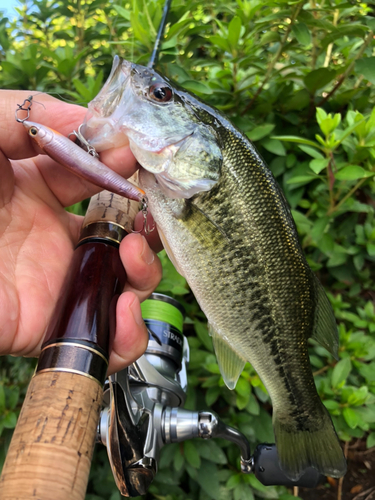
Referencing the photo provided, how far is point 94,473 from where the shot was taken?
4.60 feet

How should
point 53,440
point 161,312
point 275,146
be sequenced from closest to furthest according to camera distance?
point 53,440 → point 161,312 → point 275,146

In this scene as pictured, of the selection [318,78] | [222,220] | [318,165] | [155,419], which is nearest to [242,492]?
[155,419]

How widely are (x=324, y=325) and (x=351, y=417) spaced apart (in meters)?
0.73

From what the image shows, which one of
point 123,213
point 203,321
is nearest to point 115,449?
point 123,213

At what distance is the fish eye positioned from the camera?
84cm

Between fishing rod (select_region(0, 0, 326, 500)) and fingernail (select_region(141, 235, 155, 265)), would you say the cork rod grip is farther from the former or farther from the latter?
fingernail (select_region(141, 235, 155, 265))

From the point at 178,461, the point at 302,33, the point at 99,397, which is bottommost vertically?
the point at 178,461

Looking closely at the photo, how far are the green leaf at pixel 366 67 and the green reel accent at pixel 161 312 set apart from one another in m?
1.19

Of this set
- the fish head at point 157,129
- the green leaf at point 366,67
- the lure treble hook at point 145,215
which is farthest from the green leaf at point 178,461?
the green leaf at point 366,67

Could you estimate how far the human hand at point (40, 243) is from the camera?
2.73 feet

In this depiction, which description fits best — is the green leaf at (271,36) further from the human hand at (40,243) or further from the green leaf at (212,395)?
the green leaf at (212,395)

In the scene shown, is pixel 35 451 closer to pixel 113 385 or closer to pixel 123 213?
pixel 113 385

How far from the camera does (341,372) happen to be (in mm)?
1570

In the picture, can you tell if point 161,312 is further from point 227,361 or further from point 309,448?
point 309,448
